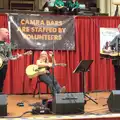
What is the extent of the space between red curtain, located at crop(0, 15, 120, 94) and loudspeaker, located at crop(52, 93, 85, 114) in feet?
12.1

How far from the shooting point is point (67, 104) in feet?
15.9

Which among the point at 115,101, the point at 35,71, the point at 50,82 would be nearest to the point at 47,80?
the point at 50,82

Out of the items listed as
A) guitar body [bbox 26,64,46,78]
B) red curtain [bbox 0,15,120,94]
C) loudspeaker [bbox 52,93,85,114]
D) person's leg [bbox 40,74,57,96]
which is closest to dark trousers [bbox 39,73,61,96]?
person's leg [bbox 40,74,57,96]

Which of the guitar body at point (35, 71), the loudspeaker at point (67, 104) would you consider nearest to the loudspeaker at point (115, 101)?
the loudspeaker at point (67, 104)

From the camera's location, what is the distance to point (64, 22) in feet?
28.4

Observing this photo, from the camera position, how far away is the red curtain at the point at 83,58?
845 cm

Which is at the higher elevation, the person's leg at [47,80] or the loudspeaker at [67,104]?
the person's leg at [47,80]

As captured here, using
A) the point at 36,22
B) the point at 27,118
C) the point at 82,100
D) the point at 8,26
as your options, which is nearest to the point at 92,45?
the point at 36,22

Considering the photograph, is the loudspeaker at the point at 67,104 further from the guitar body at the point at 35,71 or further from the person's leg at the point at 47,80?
the guitar body at the point at 35,71

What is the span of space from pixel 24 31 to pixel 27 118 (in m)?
4.19

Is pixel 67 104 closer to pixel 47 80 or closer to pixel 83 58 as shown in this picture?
pixel 47 80

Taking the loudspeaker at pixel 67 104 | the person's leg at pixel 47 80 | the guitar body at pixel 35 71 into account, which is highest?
the guitar body at pixel 35 71

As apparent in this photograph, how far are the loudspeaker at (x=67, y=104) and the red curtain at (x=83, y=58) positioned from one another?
367 cm

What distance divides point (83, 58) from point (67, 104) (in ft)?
13.3
